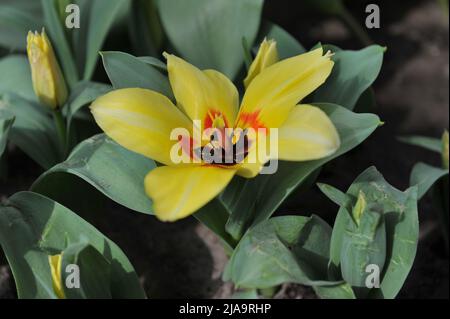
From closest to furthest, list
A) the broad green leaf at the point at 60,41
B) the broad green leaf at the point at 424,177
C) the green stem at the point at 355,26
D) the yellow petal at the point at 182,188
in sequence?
the yellow petal at the point at 182,188 < the broad green leaf at the point at 424,177 < the broad green leaf at the point at 60,41 < the green stem at the point at 355,26

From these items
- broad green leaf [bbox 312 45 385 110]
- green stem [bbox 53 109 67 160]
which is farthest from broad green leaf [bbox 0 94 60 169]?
broad green leaf [bbox 312 45 385 110]

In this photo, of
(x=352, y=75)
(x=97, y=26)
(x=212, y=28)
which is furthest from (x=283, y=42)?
(x=97, y=26)

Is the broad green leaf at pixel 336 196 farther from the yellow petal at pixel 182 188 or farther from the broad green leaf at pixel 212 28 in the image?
the broad green leaf at pixel 212 28

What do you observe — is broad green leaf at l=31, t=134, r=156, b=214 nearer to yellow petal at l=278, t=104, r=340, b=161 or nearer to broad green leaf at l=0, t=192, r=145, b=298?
broad green leaf at l=0, t=192, r=145, b=298

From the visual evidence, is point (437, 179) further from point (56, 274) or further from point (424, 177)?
point (56, 274)

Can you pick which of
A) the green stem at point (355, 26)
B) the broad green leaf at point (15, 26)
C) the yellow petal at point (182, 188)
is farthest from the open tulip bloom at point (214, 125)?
the green stem at point (355, 26)

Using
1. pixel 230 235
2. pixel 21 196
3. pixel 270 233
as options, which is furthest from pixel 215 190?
pixel 21 196
